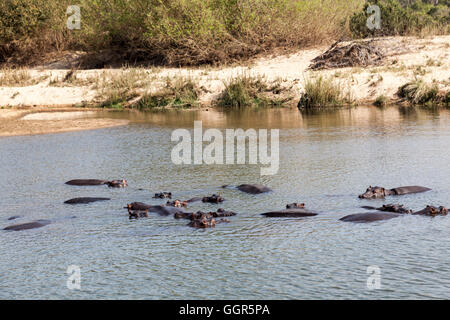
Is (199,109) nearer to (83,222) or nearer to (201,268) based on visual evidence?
(83,222)

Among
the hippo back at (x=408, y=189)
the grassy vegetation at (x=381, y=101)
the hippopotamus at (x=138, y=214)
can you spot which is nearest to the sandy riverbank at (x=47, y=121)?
the grassy vegetation at (x=381, y=101)

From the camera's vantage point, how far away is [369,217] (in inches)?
324

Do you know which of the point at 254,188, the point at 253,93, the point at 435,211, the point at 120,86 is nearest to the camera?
the point at 435,211

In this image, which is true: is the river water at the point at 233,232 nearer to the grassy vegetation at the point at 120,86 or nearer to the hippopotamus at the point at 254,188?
the hippopotamus at the point at 254,188

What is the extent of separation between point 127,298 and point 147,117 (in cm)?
1492

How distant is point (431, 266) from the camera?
263 inches

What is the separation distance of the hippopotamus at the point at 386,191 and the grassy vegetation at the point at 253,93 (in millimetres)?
13123

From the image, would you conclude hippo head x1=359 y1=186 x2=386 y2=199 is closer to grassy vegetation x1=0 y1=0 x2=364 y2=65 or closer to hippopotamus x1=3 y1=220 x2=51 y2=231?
hippopotamus x1=3 y1=220 x2=51 y2=231

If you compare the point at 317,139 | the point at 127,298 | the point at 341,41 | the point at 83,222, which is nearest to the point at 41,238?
the point at 83,222
